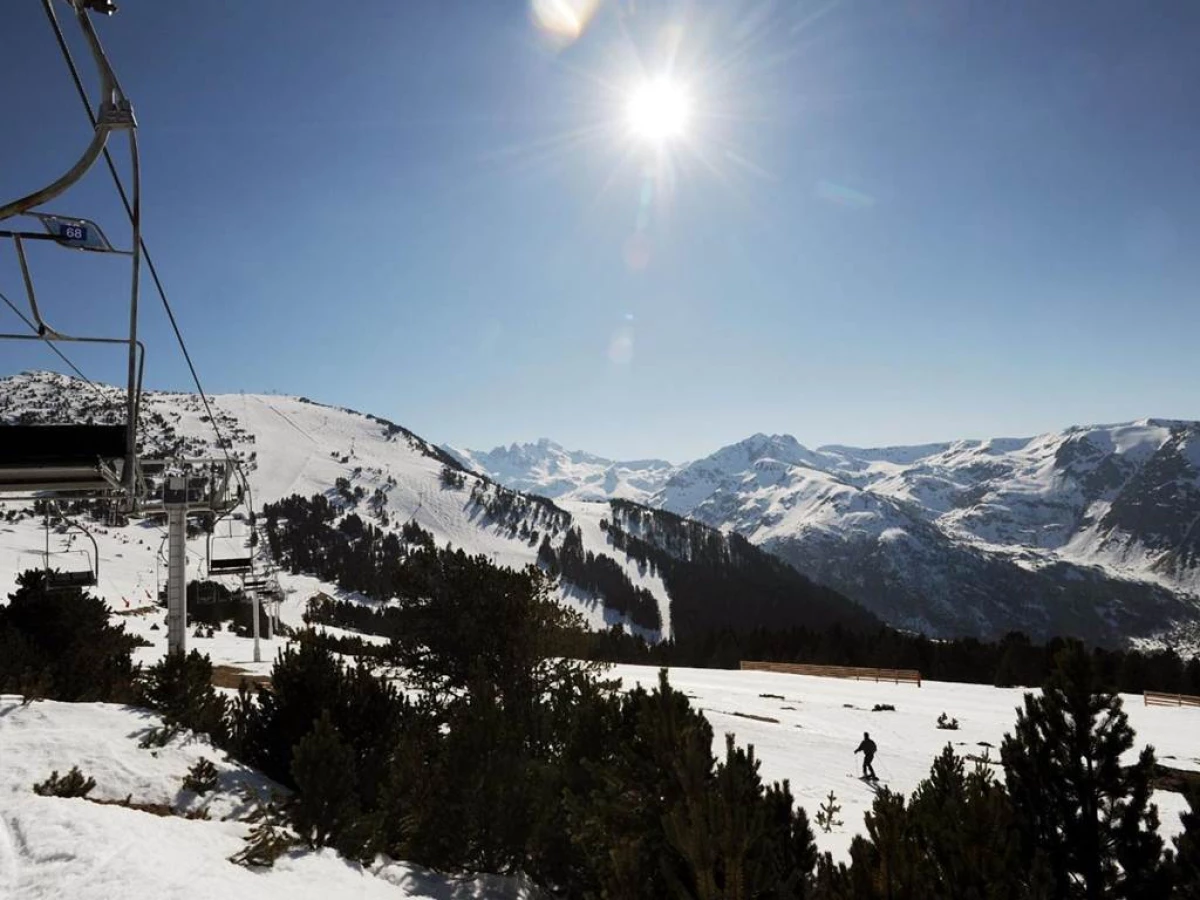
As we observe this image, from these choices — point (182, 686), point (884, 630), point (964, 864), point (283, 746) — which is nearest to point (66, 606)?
point (182, 686)

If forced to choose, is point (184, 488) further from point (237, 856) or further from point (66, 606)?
point (237, 856)

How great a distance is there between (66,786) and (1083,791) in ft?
46.7

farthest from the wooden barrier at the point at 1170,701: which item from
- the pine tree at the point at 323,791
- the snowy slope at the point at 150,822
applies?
the pine tree at the point at 323,791

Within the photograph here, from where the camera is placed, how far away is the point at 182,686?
47.6 feet

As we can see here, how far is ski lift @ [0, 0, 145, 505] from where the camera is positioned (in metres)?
5.10

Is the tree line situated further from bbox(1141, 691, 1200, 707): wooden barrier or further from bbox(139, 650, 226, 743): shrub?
bbox(1141, 691, 1200, 707): wooden barrier

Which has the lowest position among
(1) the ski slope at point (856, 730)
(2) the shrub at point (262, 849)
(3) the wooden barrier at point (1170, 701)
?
(3) the wooden barrier at point (1170, 701)

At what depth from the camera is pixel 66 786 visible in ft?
31.1

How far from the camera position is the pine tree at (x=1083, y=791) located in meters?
8.34

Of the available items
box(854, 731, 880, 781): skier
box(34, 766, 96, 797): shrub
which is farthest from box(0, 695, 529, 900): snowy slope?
box(854, 731, 880, 781): skier

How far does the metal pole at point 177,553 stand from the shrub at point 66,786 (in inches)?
394

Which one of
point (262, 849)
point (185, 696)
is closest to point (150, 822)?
point (262, 849)

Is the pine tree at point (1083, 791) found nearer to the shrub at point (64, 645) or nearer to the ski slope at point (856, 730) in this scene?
the ski slope at point (856, 730)

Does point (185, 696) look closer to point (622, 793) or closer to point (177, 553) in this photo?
point (177, 553)
